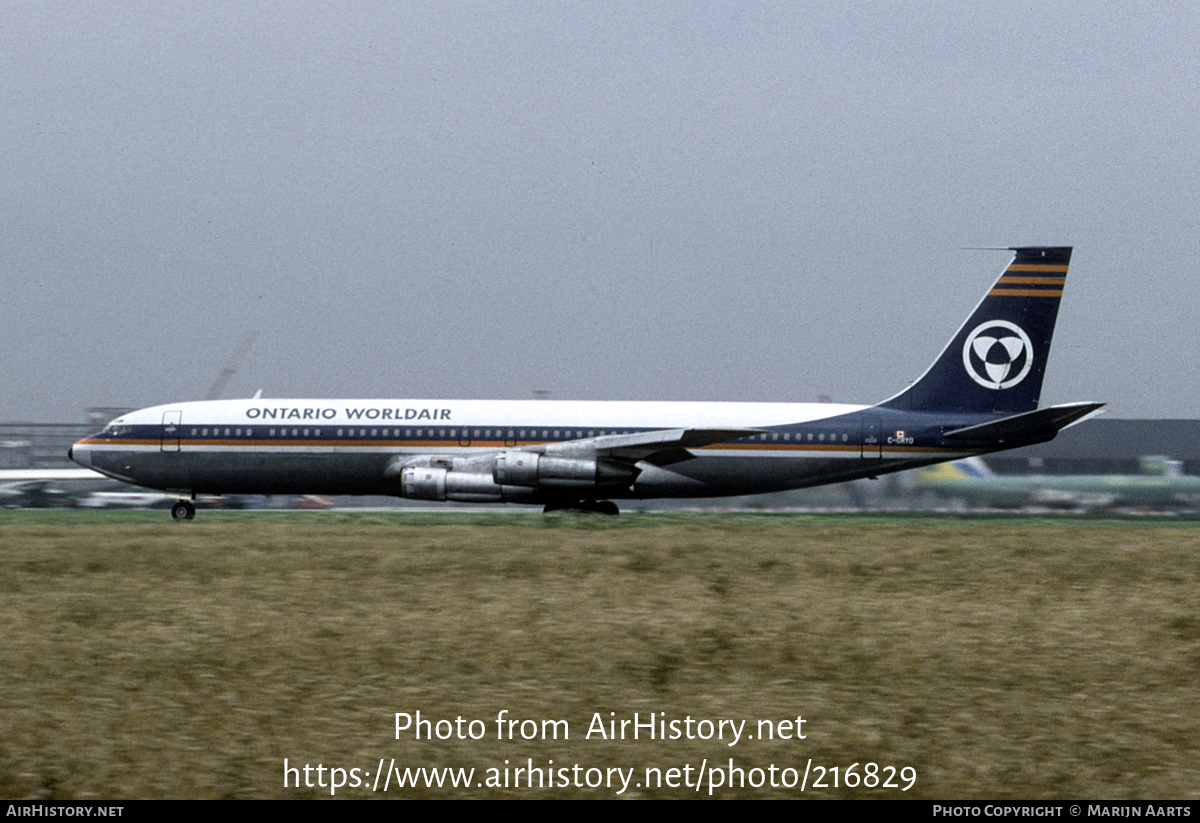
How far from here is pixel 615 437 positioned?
32750mm

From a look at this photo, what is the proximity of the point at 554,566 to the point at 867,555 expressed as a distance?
4668 millimetres

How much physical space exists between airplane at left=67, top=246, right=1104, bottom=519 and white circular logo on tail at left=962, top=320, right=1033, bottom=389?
0.04 meters

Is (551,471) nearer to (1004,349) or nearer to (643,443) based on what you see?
(643,443)

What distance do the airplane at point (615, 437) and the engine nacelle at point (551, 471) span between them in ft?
0.17

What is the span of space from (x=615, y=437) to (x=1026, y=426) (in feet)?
35.6

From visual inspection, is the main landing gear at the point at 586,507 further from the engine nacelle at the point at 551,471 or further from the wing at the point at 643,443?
the wing at the point at 643,443

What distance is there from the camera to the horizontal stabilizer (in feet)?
103

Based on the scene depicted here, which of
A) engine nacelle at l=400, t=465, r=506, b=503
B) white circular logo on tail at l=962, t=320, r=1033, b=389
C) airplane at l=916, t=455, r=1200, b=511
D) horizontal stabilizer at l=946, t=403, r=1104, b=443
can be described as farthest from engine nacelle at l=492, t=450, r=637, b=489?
airplane at l=916, t=455, r=1200, b=511

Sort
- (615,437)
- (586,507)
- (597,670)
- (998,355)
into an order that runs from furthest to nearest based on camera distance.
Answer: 1. (998,355)
2. (586,507)
3. (615,437)
4. (597,670)

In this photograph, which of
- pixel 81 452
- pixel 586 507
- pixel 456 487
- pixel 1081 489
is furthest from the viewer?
pixel 1081 489

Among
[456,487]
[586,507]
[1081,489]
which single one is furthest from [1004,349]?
[456,487]

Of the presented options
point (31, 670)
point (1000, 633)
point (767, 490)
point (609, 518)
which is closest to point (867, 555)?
point (1000, 633)

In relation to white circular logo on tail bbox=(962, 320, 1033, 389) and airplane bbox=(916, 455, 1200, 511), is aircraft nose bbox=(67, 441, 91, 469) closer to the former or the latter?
white circular logo on tail bbox=(962, 320, 1033, 389)

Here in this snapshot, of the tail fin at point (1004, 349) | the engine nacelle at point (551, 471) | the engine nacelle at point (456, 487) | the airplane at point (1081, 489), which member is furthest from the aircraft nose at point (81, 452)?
the airplane at point (1081, 489)
